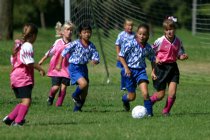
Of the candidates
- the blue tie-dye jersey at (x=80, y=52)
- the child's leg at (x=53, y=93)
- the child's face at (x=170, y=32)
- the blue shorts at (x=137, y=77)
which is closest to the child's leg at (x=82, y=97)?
the blue tie-dye jersey at (x=80, y=52)

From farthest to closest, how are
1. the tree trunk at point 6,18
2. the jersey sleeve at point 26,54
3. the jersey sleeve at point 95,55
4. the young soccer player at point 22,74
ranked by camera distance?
the tree trunk at point 6,18
the jersey sleeve at point 95,55
the young soccer player at point 22,74
the jersey sleeve at point 26,54

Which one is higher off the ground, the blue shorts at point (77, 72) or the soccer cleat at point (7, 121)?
the blue shorts at point (77, 72)

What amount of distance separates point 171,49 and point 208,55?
15.3 metres

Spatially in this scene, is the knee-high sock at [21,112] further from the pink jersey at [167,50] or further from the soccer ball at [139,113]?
the pink jersey at [167,50]

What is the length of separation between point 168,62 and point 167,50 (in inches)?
8.3

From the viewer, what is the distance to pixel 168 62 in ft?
41.2

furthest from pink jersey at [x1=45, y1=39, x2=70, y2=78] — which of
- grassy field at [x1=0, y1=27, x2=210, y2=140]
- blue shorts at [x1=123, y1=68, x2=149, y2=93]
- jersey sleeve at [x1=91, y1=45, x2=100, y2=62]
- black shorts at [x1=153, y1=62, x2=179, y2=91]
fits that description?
black shorts at [x1=153, y1=62, x2=179, y2=91]

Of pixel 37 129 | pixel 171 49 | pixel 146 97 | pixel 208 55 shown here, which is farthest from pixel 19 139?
pixel 208 55

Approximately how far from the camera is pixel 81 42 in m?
13.0

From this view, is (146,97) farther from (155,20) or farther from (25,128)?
(155,20)

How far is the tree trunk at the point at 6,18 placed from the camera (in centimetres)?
3127

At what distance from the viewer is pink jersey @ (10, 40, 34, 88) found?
33.8 ft

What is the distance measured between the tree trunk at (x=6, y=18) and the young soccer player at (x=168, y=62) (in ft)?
63.8

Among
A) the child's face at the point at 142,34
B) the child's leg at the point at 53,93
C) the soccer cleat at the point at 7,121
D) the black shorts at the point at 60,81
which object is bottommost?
the soccer cleat at the point at 7,121
